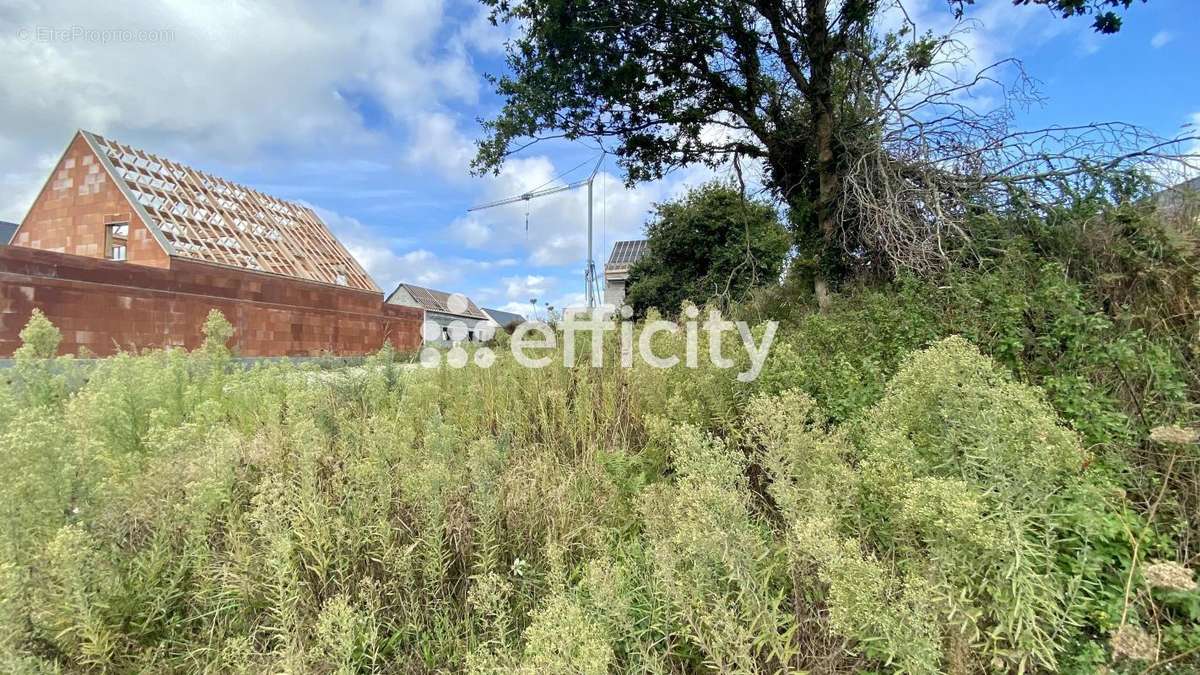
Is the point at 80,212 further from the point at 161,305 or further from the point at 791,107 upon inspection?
the point at 791,107

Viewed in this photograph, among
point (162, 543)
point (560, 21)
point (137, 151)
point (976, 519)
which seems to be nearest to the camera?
point (976, 519)

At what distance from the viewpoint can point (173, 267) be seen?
533 inches

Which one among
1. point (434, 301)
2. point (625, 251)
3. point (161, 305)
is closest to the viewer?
point (161, 305)

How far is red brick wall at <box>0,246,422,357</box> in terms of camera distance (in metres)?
7.48

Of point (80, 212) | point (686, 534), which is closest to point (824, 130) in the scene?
point (686, 534)

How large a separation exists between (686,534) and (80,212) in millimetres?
22615

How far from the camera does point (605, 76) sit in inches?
185

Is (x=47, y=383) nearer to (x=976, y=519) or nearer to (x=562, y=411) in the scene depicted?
(x=562, y=411)

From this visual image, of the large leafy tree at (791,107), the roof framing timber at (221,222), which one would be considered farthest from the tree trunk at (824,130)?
the roof framing timber at (221,222)

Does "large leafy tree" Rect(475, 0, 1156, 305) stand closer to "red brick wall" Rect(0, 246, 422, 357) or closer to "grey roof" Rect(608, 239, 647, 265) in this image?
"red brick wall" Rect(0, 246, 422, 357)

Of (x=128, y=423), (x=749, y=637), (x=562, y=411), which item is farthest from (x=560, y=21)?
(x=749, y=637)

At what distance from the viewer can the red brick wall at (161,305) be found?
7477 mm

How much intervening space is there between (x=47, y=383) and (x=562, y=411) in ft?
9.23

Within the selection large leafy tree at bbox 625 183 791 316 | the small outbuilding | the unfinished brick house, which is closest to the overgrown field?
the unfinished brick house
